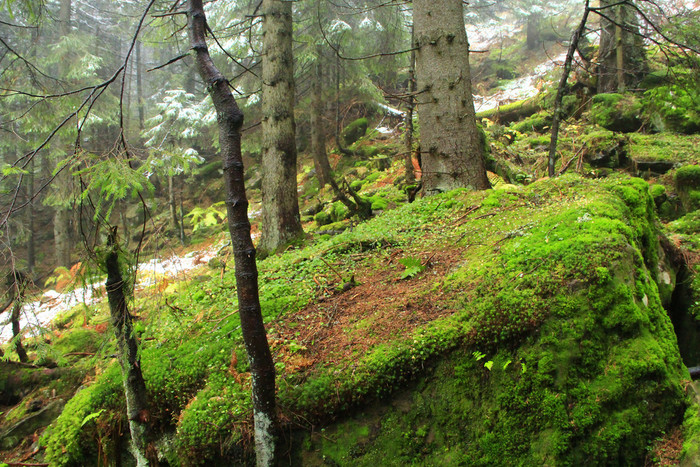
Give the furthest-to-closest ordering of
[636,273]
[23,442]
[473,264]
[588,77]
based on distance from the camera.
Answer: [588,77], [23,442], [473,264], [636,273]

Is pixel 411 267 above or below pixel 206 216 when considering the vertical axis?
above

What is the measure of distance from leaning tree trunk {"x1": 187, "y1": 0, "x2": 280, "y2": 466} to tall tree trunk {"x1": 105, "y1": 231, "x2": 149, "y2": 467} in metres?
1.07

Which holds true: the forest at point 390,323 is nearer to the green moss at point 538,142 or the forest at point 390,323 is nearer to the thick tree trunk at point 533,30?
the green moss at point 538,142

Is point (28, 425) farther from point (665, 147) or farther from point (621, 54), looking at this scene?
point (621, 54)

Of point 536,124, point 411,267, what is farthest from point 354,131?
point 411,267

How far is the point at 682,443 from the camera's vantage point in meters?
2.01

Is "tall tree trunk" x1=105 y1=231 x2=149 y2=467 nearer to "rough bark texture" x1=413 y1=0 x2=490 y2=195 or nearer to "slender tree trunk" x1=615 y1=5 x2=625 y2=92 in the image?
"rough bark texture" x1=413 y1=0 x2=490 y2=195

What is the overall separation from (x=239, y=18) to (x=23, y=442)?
13243 millimetres

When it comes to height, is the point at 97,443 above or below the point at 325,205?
below

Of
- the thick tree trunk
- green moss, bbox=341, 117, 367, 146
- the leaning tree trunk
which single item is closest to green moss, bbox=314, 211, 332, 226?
the leaning tree trunk

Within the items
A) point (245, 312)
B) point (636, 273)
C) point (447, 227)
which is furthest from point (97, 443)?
point (636, 273)

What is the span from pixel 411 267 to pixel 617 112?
8.55 meters

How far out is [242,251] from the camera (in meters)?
2.40

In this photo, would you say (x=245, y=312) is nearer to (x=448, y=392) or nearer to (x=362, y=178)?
(x=448, y=392)
